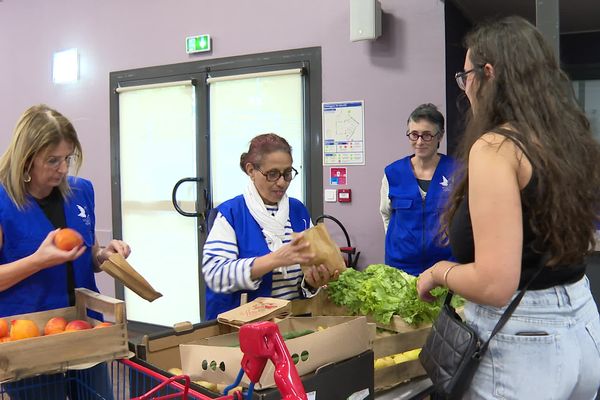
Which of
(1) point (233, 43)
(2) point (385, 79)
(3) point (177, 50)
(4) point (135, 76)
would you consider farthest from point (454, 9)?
(4) point (135, 76)

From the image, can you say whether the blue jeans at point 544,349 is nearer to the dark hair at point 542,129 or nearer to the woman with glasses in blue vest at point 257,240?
the dark hair at point 542,129

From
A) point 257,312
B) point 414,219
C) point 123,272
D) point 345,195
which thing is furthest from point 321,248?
point 345,195

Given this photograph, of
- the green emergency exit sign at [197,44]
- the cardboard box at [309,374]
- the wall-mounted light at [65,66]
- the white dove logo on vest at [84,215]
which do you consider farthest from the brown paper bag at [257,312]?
the wall-mounted light at [65,66]

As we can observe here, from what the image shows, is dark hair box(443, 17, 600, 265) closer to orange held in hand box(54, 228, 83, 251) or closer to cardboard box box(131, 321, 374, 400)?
cardboard box box(131, 321, 374, 400)

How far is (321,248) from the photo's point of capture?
5.97 feet

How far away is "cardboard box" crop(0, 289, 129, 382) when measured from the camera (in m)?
1.21

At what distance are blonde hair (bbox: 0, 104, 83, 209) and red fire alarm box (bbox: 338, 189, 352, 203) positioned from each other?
7.36 ft

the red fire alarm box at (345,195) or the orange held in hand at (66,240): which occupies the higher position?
the red fire alarm box at (345,195)

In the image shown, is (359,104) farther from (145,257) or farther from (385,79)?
(145,257)

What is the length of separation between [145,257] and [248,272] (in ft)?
10.4

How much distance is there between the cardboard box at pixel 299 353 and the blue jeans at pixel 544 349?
0.29 meters

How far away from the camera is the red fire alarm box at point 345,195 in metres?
3.73

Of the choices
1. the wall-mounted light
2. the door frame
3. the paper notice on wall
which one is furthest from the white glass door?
the paper notice on wall

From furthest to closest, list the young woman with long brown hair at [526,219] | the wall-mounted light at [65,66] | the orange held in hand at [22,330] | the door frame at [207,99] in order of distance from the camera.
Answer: the wall-mounted light at [65,66] → the door frame at [207,99] → the orange held in hand at [22,330] → the young woman with long brown hair at [526,219]
